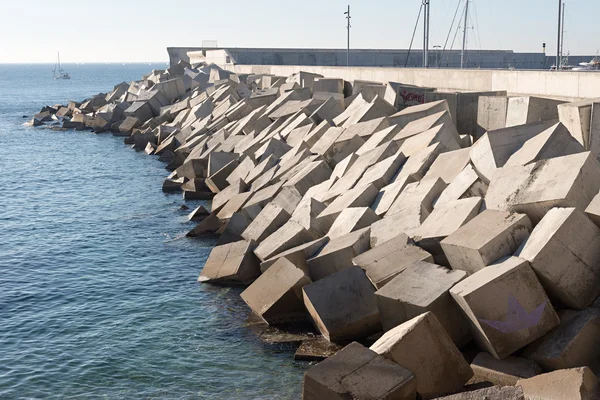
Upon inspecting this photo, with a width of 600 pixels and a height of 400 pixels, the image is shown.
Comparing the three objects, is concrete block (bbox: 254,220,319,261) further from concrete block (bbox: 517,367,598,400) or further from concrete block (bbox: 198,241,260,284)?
concrete block (bbox: 517,367,598,400)

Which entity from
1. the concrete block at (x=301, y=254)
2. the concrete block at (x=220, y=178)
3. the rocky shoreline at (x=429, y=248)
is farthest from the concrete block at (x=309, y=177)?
the concrete block at (x=220, y=178)

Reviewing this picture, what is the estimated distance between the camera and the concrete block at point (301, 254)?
9.34 metres

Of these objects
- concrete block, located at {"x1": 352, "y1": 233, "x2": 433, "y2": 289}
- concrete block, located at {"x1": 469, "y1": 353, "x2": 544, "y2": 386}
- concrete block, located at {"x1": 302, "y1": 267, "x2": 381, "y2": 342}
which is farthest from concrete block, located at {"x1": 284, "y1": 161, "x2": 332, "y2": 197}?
concrete block, located at {"x1": 469, "y1": 353, "x2": 544, "y2": 386}

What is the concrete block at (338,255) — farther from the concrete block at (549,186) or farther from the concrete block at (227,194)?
the concrete block at (227,194)

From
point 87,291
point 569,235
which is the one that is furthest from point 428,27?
point 569,235

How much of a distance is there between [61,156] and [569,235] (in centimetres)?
2333

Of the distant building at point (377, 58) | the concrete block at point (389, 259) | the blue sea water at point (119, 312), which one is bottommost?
the blue sea water at point (119, 312)

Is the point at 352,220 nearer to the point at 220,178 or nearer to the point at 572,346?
the point at 572,346

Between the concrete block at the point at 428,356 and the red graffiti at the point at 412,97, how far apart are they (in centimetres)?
932

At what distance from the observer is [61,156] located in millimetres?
27109

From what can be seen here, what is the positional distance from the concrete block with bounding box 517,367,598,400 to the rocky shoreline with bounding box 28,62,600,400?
12 millimetres

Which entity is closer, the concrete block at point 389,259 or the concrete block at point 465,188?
Answer: the concrete block at point 389,259

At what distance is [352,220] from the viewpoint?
9.86m

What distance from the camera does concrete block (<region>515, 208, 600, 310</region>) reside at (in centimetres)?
680
